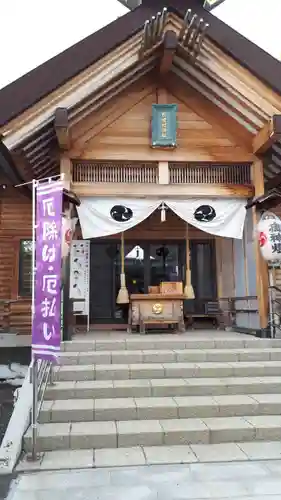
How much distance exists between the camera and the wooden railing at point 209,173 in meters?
8.44

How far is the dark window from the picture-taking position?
10260 mm

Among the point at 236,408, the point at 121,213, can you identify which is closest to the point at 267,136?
the point at 121,213

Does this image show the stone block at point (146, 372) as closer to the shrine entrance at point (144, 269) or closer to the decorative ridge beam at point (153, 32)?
the shrine entrance at point (144, 269)

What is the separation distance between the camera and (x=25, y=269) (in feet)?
33.9

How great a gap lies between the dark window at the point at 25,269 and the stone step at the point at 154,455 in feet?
20.8

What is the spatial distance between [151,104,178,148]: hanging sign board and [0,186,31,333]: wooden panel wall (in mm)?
4170

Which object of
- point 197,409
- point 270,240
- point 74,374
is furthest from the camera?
point 270,240

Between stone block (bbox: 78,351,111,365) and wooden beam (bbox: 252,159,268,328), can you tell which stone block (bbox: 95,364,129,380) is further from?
wooden beam (bbox: 252,159,268,328)

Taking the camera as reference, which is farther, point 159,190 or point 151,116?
point 151,116

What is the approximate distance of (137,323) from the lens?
8859 mm

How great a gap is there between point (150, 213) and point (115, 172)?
1.14 meters

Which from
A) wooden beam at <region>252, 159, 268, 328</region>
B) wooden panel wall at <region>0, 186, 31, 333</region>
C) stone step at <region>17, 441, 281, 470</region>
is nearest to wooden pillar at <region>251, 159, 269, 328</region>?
wooden beam at <region>252, 159, 268, 328</region>

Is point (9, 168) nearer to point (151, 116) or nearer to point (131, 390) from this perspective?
point (151, 116)

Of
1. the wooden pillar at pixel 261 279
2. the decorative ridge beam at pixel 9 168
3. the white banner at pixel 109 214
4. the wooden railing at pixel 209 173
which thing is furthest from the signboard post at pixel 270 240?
the decorative ridge beam at pixel 9 168
